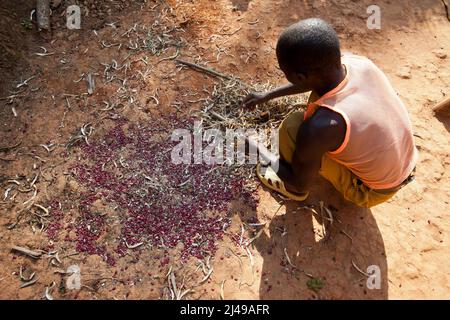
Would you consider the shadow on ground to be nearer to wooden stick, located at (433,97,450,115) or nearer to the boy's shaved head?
the boy's shaved head

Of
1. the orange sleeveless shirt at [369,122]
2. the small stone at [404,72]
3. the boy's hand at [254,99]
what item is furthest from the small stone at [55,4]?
the small stone at [404,72]

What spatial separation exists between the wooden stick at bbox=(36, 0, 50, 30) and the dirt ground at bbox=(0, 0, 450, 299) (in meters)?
0.08

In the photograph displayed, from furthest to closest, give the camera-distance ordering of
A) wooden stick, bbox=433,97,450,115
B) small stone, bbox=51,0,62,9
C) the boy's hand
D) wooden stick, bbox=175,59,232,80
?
small stone, bbox=51,0,62,9
wooden stick, bbox=175,59,232,80
wooden stick, bbox=433,97,450,115
the boy's hand

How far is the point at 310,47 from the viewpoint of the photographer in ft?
5.62

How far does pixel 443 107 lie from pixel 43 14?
3.58 metres

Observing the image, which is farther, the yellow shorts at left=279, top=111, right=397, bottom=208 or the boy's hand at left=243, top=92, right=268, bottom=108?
the boy's hand at left=243, top=92, right=268, bottom=108

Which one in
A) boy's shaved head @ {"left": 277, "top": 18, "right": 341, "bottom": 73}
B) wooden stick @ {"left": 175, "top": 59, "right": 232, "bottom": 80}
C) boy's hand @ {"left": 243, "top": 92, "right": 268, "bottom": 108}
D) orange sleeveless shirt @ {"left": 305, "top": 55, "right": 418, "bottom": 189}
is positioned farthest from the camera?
wooden stick @ {"left": 175, "top": 59, "right": 232, "bottom": 80}

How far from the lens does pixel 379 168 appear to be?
6.60 feet

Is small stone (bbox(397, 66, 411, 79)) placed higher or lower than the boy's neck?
lower

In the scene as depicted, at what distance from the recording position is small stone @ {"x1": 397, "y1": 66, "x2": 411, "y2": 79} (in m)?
3.42

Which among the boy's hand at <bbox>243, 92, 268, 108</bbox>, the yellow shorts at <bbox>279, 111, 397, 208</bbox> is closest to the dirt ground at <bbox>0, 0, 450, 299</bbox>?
the yellow shorts at <bbox>279, 111, 397, 208</bbox>

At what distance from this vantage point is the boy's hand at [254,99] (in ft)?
8.70

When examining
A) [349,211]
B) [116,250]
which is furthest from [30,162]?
[349,211]

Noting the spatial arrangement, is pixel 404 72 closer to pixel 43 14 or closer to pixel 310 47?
pixel 310 47
